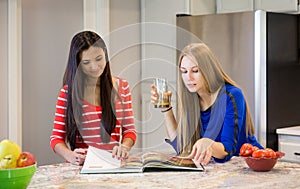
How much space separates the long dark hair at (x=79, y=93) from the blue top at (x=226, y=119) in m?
0.43

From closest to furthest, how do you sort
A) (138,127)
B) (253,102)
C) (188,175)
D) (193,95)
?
1. (188,175)
2. (193,95)
3. (138,127)
4. (253,102)

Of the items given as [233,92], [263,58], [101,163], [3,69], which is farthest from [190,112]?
[3,69]

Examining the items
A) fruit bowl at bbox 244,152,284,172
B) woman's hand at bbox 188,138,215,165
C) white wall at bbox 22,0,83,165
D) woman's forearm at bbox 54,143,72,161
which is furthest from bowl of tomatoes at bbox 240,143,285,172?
white wall at bbox 22,0,83,165

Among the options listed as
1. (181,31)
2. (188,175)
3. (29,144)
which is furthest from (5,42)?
(188,175)

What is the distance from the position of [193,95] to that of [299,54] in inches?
62.0

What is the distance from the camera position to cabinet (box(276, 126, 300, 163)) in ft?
10.3

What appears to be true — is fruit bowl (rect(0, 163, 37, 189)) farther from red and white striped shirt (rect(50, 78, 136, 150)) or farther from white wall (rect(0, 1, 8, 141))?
white wall (rect(0, 1, 8, 141))

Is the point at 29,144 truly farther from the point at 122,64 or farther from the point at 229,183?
the point at 229,183

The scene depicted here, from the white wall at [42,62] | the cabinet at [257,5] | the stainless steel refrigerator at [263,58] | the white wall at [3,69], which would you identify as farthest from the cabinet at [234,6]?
the white wall at [3,69]

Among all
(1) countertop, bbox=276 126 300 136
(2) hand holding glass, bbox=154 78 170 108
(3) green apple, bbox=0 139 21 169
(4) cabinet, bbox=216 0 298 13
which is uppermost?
(4) cabinet, bbox=216 0 298 13

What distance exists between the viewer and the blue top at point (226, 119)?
6.79ft

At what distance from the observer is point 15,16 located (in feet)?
10.9

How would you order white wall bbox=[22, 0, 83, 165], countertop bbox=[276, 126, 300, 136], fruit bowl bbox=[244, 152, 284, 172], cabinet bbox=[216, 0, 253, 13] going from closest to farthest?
fruit bowl bbox=[244, 152, 284, 172] → countertop bbox=[276, 126, 300, 136] → white wall bbox=[22, 0, 83, 165] → cabinet bbox=[216, 0, 253, 13]

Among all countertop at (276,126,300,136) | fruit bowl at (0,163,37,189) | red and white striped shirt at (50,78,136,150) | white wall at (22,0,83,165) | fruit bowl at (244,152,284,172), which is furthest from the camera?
white wall at (22,0,83,165)
